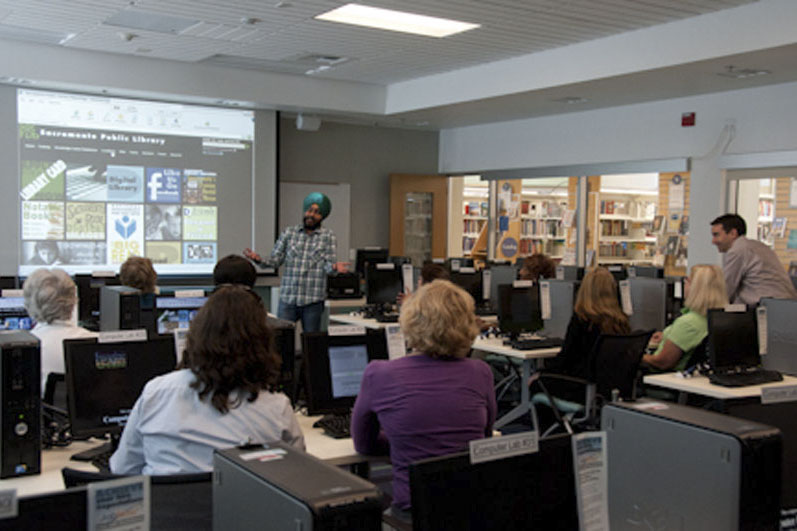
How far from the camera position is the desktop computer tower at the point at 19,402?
2387 mm

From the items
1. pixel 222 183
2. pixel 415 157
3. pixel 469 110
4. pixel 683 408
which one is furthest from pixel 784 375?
pixel 415 157

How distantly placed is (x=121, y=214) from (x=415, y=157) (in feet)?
14.8

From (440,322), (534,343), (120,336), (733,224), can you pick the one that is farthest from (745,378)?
(120,336)

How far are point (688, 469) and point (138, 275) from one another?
12.8 ft

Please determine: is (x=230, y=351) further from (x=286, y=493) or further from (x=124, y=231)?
(x=124, y=231)

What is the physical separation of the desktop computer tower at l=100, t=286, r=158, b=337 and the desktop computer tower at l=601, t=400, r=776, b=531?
8.91 feet

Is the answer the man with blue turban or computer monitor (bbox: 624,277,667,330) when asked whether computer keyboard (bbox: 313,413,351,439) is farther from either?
the man with blue turban

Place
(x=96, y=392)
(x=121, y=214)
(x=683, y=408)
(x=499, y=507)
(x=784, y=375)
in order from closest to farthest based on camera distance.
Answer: (x=499, y=507) < (x=683, y=408) < (x=96, y=392) < (x=784, y=375) < (x=121, y=214)

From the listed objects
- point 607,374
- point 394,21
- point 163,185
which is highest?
point 394,21

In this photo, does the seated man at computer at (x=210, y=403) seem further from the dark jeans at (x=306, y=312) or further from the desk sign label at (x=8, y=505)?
the dark jeans at (x=306, y=312)

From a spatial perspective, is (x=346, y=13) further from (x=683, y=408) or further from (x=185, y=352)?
(x=683, y=408)

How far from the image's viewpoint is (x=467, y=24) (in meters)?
6.77

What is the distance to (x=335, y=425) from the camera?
11.1ft

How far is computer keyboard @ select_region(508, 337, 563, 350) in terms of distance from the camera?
18.6 feet
